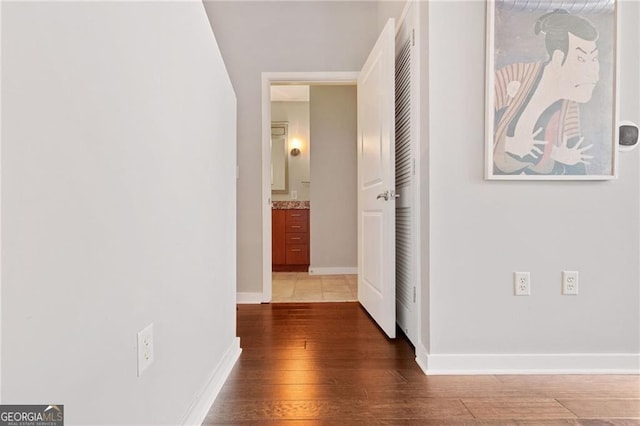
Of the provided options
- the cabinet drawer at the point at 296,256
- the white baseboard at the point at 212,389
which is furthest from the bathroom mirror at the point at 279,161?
the white baseboard at the point at 212,389

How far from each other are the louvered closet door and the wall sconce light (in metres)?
3.51

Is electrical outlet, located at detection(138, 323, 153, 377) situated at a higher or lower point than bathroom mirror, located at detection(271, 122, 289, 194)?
lower

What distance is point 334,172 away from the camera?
4.49m

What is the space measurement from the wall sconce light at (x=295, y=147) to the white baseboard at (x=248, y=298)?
3.16m

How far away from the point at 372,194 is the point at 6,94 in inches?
84.7

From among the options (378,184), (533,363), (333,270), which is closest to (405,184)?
(378,184)

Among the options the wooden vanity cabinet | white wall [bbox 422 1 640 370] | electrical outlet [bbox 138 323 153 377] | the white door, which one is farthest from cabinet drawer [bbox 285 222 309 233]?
electrical outlet [bbox 138 323 153 377]

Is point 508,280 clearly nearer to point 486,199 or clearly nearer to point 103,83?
point 486,199

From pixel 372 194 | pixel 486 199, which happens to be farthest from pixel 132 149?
pixel 372 194

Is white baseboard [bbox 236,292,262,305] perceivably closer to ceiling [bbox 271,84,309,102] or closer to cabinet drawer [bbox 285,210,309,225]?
cabinet drawer [bbox 285,210,309,225]

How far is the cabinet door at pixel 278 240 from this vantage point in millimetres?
4887

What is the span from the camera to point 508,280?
1676 millimetres

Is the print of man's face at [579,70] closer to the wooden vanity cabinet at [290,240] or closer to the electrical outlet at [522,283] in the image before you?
the electrical outlet at [522,283]

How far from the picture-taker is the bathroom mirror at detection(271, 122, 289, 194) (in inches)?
223
